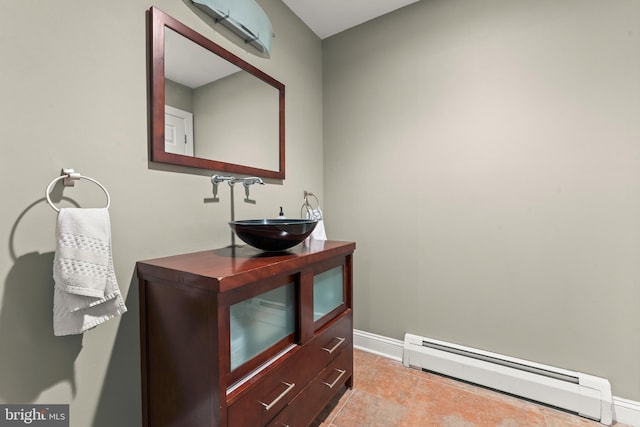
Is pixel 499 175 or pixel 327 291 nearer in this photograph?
pixel 327 291

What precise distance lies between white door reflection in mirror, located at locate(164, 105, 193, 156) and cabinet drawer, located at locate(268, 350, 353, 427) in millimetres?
1182

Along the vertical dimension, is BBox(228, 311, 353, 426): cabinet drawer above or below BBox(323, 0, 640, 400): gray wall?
below

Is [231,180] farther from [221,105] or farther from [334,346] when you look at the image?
[334,346]

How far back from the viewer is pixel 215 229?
1.40m

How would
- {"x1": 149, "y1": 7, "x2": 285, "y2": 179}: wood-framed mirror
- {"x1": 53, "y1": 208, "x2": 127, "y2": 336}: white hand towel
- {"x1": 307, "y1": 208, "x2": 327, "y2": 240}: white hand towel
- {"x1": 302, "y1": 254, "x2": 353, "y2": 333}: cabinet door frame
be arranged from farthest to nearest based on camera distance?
{"x1": 307, "y1": 208, "x2": 327, "y2": 240}: white hand towel < {"x1": 302, "y1": 254, "x2": 353, "y2": 333}: cabinet door frame < {"x1": 149, "y1": 7, "x2": 285, "y2": 179}: wood-framed mirror < {"x1": 53, "y1": 208, "x2": 127, "y2": 336}: white hand towel

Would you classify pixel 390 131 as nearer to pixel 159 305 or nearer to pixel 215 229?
pixel 215 229

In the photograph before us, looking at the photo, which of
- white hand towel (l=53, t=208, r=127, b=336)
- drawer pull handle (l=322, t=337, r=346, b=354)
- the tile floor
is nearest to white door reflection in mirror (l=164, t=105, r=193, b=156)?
white hand towel (l=53, t=208, r=127, b=336)

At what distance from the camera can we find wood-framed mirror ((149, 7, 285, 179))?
1.14m

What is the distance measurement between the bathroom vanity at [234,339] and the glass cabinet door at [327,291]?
1 centimetres

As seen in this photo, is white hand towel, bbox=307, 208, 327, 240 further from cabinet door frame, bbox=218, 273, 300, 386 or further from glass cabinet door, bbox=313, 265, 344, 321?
cabinet door frame, bbox=218, 273, 300, 386

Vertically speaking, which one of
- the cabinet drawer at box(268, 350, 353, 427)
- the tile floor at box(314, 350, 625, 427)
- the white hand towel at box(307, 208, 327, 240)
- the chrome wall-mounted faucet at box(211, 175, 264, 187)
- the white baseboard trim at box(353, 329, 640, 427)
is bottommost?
the tile floor at box(314, 350, 625, 427)

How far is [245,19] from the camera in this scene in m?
1.48

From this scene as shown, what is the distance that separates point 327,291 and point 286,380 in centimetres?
49

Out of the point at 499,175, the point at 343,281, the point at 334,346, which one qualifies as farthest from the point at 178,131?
the point at 499,175
